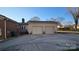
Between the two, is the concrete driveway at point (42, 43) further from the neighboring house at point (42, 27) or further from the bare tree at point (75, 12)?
the bare tree at point (75, 12)

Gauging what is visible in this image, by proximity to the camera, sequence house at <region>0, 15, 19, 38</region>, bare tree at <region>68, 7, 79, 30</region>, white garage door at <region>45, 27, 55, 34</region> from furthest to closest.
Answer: white garage door at <region>45, 27, 55, 34</region> → house at <region>0, 15, 19, 38</region> → bare tree at <region>68, 7, 79, 30</region>

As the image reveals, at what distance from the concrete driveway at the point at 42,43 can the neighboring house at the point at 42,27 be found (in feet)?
0.68

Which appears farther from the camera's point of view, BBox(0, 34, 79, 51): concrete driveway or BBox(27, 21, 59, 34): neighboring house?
BBox(27, 21, 59, 34): neighboring house

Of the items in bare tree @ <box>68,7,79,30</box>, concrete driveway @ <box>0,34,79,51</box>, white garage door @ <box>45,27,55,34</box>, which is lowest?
concrete driveway @ <box>0,34,79,51</box>

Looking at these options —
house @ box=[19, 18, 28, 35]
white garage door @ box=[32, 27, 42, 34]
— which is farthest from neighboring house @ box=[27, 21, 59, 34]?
house @ box=[19, 18, 28, 35]

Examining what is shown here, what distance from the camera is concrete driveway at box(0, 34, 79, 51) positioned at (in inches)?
343

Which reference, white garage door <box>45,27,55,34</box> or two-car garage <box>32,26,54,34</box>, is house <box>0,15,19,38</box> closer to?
two-car garage <box>32,26,54,34</box>

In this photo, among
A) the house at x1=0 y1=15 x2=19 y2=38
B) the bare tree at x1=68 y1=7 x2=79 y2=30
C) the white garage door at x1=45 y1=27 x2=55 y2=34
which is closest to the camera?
the bare tree at x1=68 y1=7 x2=79 y2=30

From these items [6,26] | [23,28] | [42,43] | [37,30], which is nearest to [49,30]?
[37,30]

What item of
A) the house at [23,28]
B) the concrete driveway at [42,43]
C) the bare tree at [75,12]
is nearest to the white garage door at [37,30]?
the concrete driveway at [42,43]

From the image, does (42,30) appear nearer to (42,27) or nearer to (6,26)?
(42,27)

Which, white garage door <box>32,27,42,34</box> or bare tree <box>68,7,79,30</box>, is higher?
bare tree <box>68,7,79,30</box>

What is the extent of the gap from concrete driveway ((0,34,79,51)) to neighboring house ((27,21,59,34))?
209mm
